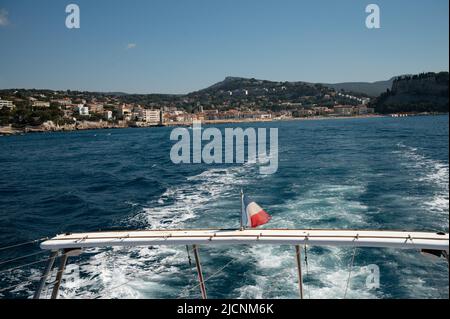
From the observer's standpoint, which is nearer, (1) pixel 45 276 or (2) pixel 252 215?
(1) pixel 45 276

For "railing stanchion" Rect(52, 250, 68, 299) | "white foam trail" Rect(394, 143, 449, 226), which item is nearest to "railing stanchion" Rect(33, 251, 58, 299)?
"railing stanchion" Rect(52, 250, 68, 299)

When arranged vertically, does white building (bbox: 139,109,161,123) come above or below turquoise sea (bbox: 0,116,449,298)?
above

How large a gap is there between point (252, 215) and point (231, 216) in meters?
8.43

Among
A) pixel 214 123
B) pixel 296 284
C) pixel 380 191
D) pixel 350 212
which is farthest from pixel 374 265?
pixel 214 123


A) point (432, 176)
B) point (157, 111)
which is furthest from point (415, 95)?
point (432, 176)

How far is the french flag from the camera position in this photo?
4066mm

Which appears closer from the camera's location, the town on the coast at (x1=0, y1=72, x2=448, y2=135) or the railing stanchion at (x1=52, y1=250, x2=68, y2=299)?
the railing stanchion at (x1=52, y1=250, x2=68, y2=299)

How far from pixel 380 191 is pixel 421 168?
7175mm

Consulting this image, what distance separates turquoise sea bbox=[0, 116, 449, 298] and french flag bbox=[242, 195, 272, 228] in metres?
1.85

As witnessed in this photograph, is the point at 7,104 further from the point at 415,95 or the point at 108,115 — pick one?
the point at 415,95

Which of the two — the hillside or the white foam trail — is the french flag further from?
the hillside

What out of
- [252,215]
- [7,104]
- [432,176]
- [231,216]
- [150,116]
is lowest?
[231,216]

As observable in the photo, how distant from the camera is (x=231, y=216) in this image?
12406 mm

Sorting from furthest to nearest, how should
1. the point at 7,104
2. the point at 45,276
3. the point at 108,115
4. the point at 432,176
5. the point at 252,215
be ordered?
1. the point at 108,115
2. the point at 7,104
3. the point at 432,176
4. the point at 252,215
5. the point at 45,276
